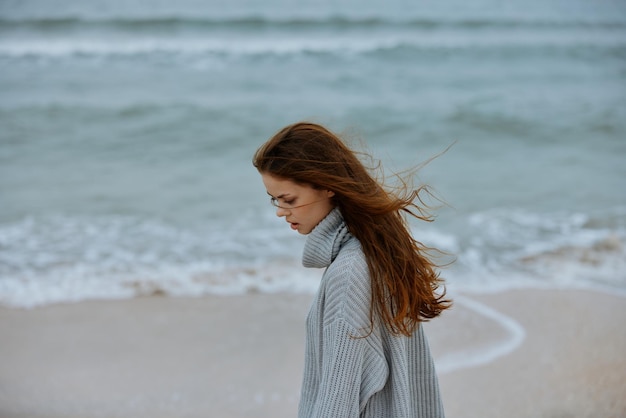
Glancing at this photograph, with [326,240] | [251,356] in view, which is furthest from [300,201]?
[251,356]

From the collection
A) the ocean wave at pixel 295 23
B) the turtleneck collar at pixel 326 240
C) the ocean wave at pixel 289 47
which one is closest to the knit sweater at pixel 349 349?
the turtleneck collar at pixel 326 240

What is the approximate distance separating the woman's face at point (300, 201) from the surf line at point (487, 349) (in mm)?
2567

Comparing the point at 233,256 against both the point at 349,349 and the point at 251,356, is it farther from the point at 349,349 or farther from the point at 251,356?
the point at 349,349

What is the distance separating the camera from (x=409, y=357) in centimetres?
220

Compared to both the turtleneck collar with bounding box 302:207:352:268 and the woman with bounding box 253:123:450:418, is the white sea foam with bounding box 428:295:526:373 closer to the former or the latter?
the woman with bounding box 253:123:450:418

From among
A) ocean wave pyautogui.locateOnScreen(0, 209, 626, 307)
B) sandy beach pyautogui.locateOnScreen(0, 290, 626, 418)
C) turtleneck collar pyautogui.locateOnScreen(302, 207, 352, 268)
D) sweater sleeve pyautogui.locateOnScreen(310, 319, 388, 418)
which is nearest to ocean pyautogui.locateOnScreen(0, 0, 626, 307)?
ocean wave pyautogui.locateOnScreen(0, 209, 626, 307)

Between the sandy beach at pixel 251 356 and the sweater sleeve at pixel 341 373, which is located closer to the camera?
the sweater sleeve at pixel 341 373

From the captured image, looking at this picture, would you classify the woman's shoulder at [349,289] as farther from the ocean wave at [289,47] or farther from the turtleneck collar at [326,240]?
the ocean wave at [289,47]

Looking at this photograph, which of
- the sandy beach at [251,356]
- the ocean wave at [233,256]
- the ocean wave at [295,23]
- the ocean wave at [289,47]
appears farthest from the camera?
the ocean wave at [295,23]

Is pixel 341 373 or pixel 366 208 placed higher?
pixel 366 208

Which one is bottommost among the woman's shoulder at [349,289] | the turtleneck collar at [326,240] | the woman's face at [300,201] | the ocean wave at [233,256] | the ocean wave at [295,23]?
the ocean wave at [233,256]

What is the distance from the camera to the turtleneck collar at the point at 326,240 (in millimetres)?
2045

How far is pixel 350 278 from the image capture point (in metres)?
1.93

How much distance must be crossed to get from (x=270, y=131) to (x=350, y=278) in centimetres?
971
